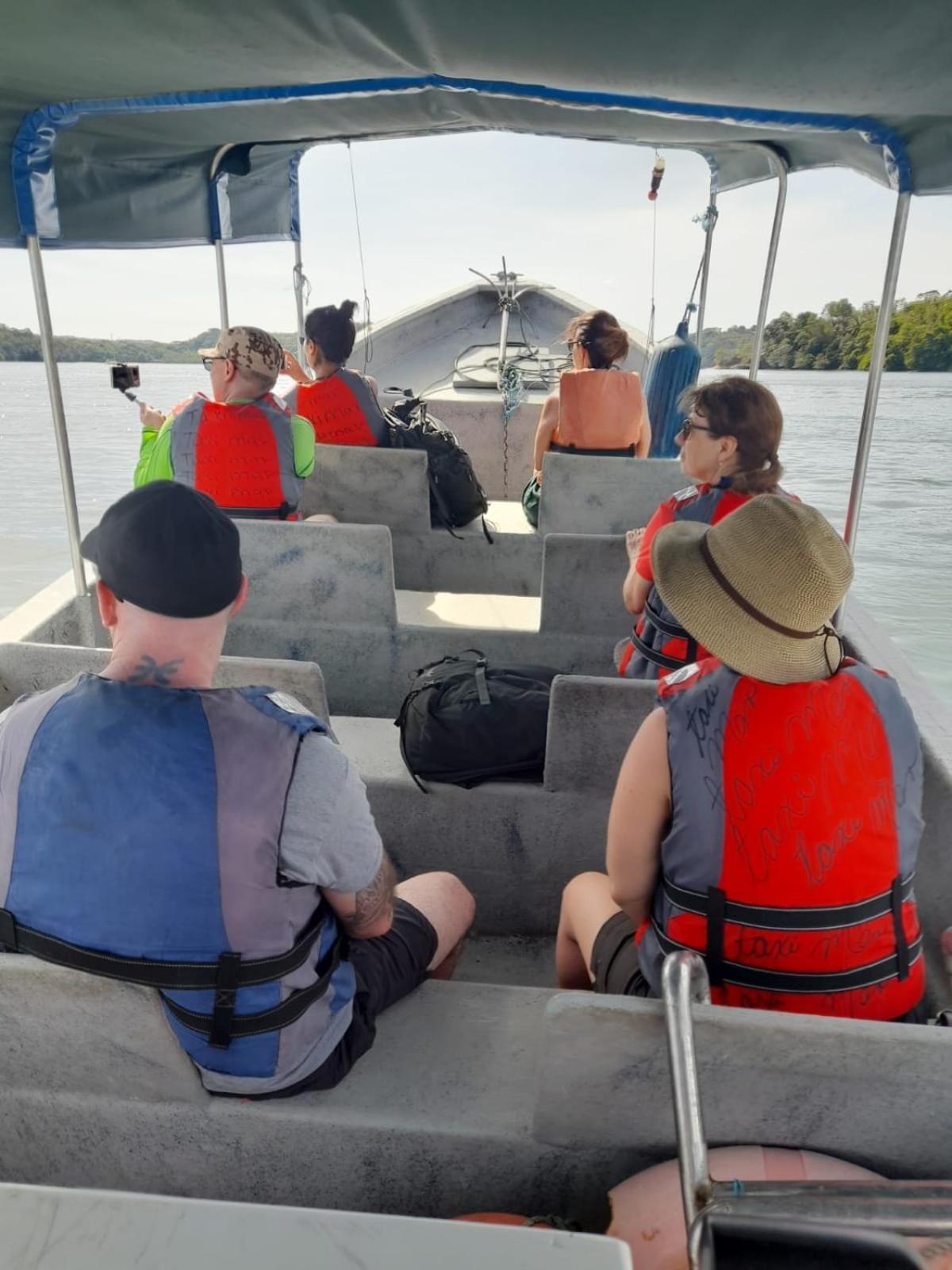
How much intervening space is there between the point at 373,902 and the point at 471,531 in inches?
108

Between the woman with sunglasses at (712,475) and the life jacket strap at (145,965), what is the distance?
4.51 ft

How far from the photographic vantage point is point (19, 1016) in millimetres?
1173

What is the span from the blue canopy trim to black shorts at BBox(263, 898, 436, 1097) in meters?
2.20

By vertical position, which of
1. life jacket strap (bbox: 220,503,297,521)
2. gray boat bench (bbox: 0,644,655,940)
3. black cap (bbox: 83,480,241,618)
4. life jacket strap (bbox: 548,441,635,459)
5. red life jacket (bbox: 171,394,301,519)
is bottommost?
gray boat bench (bbox: 0,644,655,940)

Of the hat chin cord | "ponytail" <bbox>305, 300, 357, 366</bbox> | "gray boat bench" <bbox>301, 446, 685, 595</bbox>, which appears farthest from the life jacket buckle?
"ponytail" <bbox>305, 300, 357, 366</bbox>

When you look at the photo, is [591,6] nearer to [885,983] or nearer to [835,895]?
[835,895]

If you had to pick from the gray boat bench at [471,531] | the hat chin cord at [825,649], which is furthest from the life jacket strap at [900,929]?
the gray boat bench at [471,531]

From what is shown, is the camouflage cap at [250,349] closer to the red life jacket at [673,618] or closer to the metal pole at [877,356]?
the red life jacket at [673,618]

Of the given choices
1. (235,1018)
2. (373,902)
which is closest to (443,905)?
(373,902)

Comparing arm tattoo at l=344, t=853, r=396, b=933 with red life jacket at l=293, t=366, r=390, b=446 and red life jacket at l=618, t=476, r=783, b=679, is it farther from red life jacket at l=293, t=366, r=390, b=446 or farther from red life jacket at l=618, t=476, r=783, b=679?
red life jacket at l=293, t=366, r=390, b=446

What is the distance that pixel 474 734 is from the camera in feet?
6.77

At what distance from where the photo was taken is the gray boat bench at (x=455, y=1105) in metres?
1.10

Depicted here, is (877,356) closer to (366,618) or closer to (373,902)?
(366,618)

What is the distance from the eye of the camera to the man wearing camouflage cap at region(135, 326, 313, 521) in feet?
10.1
